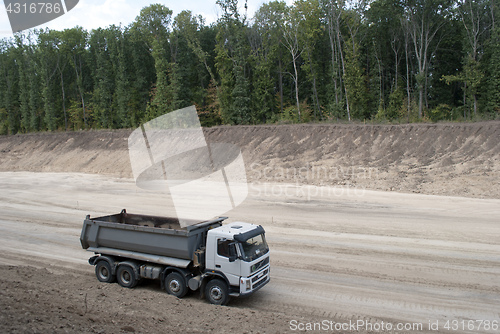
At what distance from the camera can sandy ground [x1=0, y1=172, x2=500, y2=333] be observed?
25.1ft

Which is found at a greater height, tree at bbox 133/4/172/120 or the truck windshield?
tree at bbox 133/4/172/120

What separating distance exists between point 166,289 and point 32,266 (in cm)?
564

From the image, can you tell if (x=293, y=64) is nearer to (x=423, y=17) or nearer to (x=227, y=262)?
(x=423, y=17)

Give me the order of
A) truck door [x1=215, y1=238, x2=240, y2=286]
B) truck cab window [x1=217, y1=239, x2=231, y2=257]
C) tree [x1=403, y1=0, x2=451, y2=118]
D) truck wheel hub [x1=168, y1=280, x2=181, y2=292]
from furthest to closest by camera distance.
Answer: tree [x1=403, y1=0, x2=451, y2=118]
truck wheel hub [x1=168, y1=280, x2=181, y2=292]
truck cab window [x1=217, y1=239, x2=231, y2=257]
truck door [x1=215, y1=238, x2=240, y2=286]

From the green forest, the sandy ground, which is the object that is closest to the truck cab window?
the sandy ground

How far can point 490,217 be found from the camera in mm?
16359

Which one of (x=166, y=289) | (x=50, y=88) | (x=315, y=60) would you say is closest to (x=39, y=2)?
(x=166, y=289)

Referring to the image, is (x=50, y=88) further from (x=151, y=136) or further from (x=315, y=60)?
(x=315, y=60)

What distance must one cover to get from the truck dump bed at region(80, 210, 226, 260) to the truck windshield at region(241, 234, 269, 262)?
1301 millimetres

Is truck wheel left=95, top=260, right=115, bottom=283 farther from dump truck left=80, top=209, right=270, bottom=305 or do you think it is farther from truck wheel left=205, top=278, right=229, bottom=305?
truck wheel left=205, top=278, right=229, bottom=305

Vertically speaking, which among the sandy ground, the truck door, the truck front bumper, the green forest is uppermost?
the green forest

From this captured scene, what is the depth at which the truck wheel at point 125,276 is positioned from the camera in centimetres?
966

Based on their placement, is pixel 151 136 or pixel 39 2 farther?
pixel 151 136

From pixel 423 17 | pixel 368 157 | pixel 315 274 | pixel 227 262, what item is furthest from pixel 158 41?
pixel 227 262
